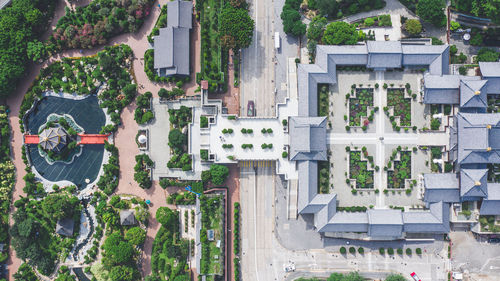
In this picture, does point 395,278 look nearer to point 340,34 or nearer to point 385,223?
point 385,223

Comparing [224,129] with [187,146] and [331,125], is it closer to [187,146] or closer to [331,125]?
[187,146]

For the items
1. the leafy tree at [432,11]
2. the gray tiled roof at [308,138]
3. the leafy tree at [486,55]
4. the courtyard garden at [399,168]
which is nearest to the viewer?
the gray tiled roof at [308,138]

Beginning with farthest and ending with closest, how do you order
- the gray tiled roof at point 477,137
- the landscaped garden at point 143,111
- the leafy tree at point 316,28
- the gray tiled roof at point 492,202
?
the landscaped garden at point 143,111
the leafy tree at point 316,28
the gray tiled roof at point 492,202
the gray tiled roof at point 477,137

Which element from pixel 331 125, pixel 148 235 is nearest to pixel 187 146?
pixel 148 235

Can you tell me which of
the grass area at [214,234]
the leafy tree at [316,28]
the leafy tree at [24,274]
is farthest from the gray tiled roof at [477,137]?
the leafy tree at [24,274]

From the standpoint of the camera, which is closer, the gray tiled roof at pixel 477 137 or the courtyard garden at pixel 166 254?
the gray tiled roof at pixel 477 137

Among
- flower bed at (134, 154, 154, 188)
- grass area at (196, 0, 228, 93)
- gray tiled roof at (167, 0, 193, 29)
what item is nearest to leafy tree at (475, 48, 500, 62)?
grass area at (196, 0, 228, 93)

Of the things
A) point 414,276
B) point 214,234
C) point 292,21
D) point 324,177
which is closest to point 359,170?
point 324,177

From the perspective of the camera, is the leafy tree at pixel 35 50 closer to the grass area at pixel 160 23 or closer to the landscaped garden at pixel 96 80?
the landscaped garden at pixel 96 80
